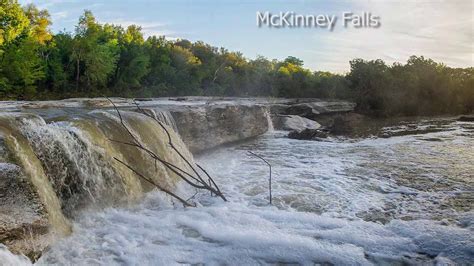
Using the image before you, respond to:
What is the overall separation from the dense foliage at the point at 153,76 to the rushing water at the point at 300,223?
2372 cm

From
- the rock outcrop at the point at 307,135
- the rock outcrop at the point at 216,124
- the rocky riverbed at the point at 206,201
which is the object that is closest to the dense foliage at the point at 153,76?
the rock outcrop at the point at 307,135

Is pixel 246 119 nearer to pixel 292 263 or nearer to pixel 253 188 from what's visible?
pixel 253 188

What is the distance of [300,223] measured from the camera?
217 inches

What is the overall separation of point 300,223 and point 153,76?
47.1m

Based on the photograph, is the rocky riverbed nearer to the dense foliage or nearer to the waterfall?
the waterfall

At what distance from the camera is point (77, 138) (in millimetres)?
6336

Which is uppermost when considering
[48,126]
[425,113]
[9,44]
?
[9,44]

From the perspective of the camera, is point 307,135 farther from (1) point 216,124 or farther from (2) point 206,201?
(2) point 206,201

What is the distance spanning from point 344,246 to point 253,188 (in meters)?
3.13

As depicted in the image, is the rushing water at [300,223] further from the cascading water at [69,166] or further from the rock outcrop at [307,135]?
the rock outcrop at [307,135]

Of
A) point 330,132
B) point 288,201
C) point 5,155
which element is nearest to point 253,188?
point 288,201

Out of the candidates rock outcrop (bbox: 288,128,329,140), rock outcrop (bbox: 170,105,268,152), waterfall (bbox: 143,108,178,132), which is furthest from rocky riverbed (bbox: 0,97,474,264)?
rock outcrop (bbox: 288,128,329,140)

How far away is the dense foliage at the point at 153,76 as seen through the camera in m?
31.6

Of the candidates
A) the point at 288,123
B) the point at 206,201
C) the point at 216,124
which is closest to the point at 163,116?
the point at 216,124
